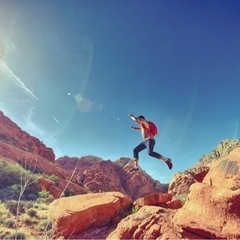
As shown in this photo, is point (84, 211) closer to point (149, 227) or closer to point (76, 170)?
point (149, 227)

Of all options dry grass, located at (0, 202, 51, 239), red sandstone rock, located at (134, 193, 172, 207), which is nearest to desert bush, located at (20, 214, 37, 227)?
dry grass, located at (0, 202, 51, 239)

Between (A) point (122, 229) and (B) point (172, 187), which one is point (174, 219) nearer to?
(A) point (122, 229)

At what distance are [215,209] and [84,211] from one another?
552 centimetres

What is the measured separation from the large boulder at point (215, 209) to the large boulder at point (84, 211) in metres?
3.75

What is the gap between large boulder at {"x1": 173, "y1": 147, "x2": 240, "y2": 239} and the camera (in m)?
8.73

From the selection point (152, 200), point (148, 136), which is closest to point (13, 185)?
point (152, 200)

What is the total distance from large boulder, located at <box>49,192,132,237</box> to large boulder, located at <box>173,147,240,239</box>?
147 inches

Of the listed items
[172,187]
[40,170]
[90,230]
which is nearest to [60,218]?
[90,230]

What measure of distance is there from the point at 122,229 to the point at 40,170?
118 feet

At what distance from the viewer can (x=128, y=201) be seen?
13383 millimetres

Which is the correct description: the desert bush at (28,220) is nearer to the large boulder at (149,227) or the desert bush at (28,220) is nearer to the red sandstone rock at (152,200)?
the red sandstone rock at (152,200)

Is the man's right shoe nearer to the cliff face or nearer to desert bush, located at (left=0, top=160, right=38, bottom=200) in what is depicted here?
desert bush, located at (left=0, top=160, right=38, bottom=200)

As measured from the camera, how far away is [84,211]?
467 inches

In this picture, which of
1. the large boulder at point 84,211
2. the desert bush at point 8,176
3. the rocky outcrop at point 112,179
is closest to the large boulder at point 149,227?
the large boulder at point 84,211
